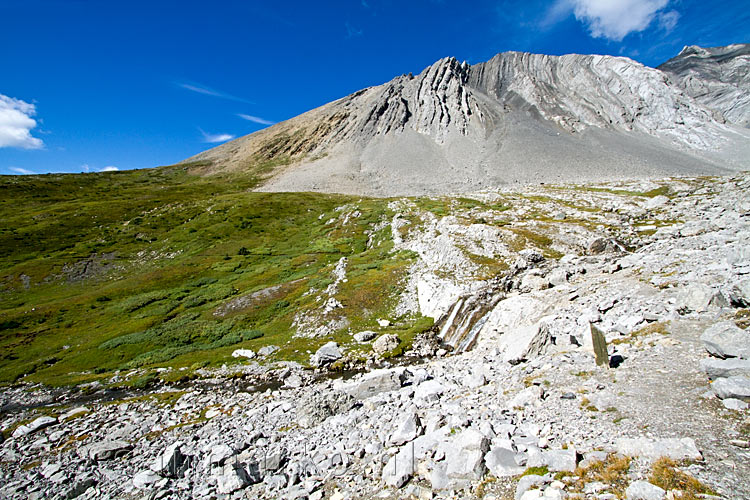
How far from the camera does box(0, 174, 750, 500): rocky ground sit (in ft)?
30.5

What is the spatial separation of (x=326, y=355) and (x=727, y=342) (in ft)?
81.4

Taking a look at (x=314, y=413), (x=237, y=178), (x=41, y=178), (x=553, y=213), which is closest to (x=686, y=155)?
(x=553, y=213)

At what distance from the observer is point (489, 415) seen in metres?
13.3

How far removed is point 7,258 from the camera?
6694cm

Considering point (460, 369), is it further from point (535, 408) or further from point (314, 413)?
point (314, 413)

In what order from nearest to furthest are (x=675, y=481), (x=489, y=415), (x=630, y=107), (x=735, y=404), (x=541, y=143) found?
(x=675, y=481) < (x=735, y=404) < (x=489, y=415) < (x=541, y=143) < (x=630, y=107)

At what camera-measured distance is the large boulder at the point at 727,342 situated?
1187 cm

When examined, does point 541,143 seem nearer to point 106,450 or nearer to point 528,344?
point 528,344

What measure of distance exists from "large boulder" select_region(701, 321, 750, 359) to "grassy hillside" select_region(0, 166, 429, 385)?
2138cm

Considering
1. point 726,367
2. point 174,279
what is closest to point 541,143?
point 174,279

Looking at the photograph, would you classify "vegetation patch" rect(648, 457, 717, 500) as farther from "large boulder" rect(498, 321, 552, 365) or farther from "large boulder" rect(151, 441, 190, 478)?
"large boulder" rect(151, 441, 190, 478)

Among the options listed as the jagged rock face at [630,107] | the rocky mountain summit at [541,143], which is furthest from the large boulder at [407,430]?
the jagged rock face at [630,107]

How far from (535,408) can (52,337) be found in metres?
53.8

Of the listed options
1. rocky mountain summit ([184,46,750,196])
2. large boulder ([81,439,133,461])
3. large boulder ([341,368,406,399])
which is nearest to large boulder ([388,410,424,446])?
large boulder ([341,368,406,399])
